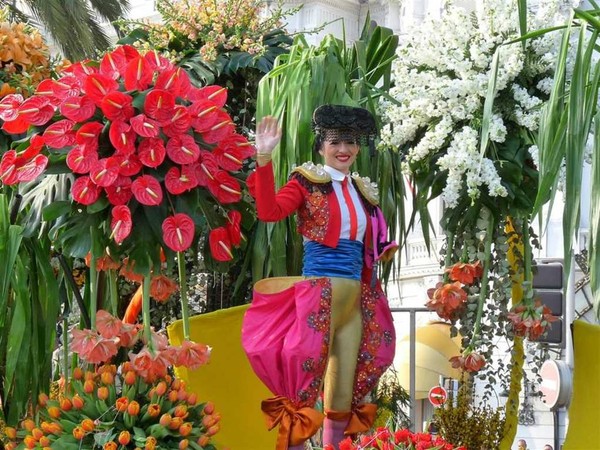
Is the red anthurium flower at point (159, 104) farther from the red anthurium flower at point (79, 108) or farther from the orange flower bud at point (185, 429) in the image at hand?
the orange flower bud at point (185, 429)

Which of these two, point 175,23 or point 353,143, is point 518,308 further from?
→ point 175,23

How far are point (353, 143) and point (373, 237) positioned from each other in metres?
0.38

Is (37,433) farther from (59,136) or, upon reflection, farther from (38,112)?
(38,112)

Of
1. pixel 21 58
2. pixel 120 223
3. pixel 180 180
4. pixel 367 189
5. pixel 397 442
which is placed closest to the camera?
pixel 397 442

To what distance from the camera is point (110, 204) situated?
429cm

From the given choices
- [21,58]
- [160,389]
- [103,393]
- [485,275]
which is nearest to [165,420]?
[160,389]

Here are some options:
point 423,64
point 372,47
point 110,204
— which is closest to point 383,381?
point 372,47

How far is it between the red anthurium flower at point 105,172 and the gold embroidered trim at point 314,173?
802 mm

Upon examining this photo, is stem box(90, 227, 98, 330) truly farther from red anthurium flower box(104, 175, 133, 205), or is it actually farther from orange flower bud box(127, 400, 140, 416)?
orange flower bud box(127, 400, 140, 416)

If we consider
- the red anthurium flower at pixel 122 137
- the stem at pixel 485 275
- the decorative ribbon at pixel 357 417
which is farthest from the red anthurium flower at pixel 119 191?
the stem at pixel 485 275

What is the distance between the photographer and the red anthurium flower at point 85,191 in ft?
13.9

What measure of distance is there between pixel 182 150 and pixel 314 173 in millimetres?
610

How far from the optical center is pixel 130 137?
425 cm

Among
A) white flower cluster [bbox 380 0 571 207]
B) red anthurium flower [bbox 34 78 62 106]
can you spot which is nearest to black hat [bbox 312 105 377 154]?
white flower cluster [bbox 380 0 571 207]
